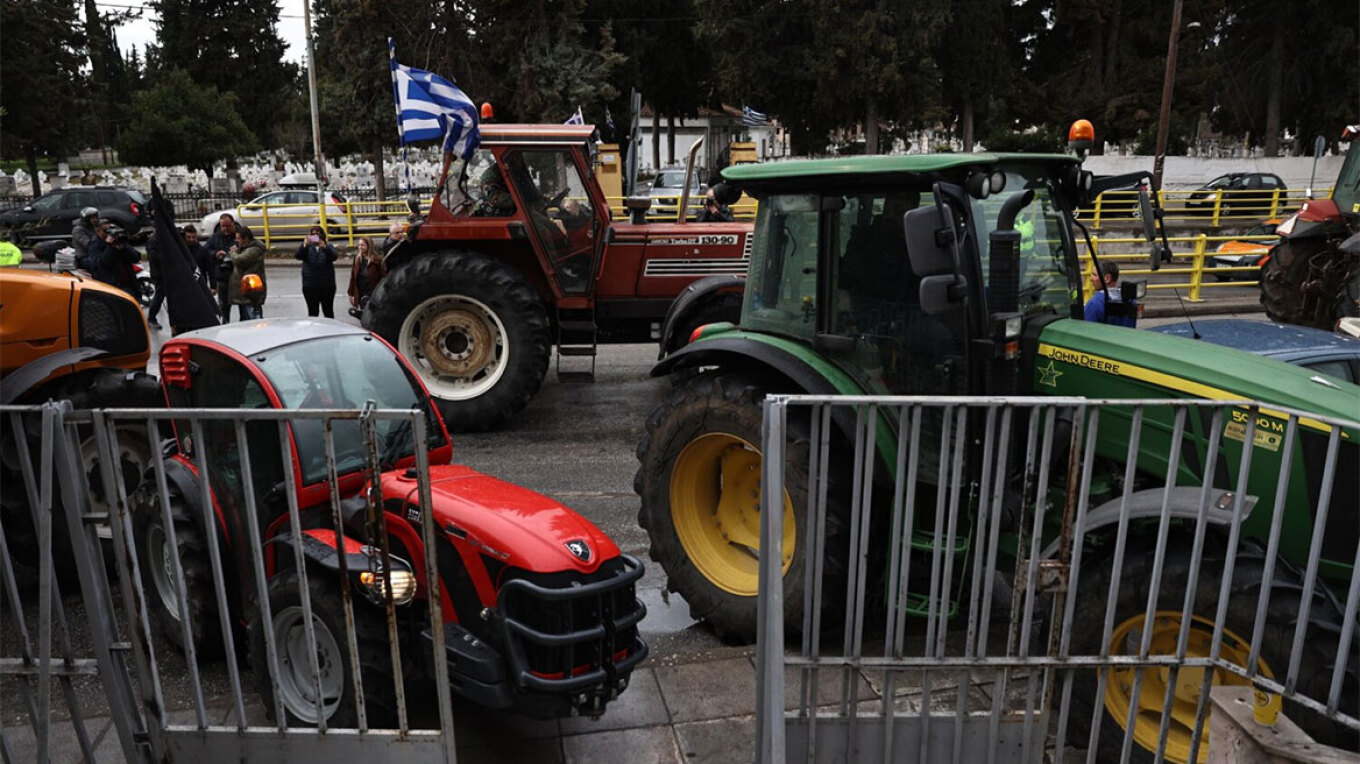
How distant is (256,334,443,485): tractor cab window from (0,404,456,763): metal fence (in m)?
0.03

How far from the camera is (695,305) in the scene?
8.74 metres

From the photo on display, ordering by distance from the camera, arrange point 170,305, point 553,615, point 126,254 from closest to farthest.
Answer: point 553,615 < point 170,305 < point 126,254

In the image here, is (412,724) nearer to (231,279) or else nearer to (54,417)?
(54,417)

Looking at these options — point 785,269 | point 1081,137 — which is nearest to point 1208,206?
point 1081,137

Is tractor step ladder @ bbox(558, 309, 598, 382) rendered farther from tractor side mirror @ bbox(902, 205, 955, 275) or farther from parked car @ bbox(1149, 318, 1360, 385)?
tractor side mirror @ bbox(902, 205, 955, 275)

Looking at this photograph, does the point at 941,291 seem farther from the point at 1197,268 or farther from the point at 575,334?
the point at 1197,268

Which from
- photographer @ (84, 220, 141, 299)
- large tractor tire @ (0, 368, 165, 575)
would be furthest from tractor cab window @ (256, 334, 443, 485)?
photographer @ (84, 220, 141, 299)

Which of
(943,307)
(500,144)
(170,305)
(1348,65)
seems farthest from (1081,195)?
(1348,65)

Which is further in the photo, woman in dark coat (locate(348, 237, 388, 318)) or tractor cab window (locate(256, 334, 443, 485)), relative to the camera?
woman in dark coat (locate(348, 237, 388, 318))

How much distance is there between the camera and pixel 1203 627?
3469 mm

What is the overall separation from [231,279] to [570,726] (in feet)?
33.0

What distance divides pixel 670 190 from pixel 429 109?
18.1 m

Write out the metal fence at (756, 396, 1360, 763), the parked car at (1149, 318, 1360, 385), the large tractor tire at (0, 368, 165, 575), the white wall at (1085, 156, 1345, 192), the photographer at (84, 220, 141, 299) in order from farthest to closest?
1. the white wall at (1085, 156, 1345, 192)
2. the photographer at (84, 220, 141, 299)
3. the large tractor tire at (0, 368, 165, 575)
4. the parked car at (1149, 318, 1360, 385)
5. the metal fence at (756, 396, 1360, 763)

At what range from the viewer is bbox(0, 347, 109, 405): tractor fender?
5770mm
